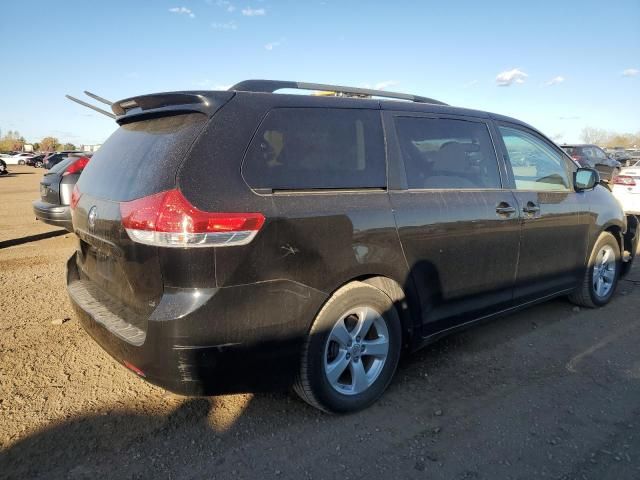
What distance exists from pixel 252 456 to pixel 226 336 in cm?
66

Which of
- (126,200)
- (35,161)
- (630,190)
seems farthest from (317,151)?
(35,161)

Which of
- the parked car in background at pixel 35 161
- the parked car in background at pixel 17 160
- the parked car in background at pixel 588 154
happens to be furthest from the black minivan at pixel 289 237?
the parked car in background at pixel 17 160

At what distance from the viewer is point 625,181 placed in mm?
10359

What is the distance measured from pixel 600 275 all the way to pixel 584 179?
1.07m

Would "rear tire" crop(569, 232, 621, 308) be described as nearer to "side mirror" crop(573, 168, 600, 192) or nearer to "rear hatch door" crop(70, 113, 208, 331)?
"side mirror" crop(573, 168, 600, 192)

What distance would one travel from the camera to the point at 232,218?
89.7 inches

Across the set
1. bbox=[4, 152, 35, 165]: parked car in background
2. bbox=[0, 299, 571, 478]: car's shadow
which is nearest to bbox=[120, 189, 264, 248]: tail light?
bbox=[0, 299, 571, 478]: car's shadow

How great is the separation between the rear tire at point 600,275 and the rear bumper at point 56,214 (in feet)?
19.8

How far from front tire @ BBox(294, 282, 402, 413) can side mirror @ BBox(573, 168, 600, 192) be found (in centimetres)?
252

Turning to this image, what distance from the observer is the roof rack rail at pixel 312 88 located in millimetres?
2738

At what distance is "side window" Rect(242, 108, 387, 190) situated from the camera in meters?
2.48

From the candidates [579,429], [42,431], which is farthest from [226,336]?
[579,429]

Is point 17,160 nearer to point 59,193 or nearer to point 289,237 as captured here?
point 59,193

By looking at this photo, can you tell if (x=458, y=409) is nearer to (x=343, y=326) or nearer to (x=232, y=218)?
(x=343, y=326)
